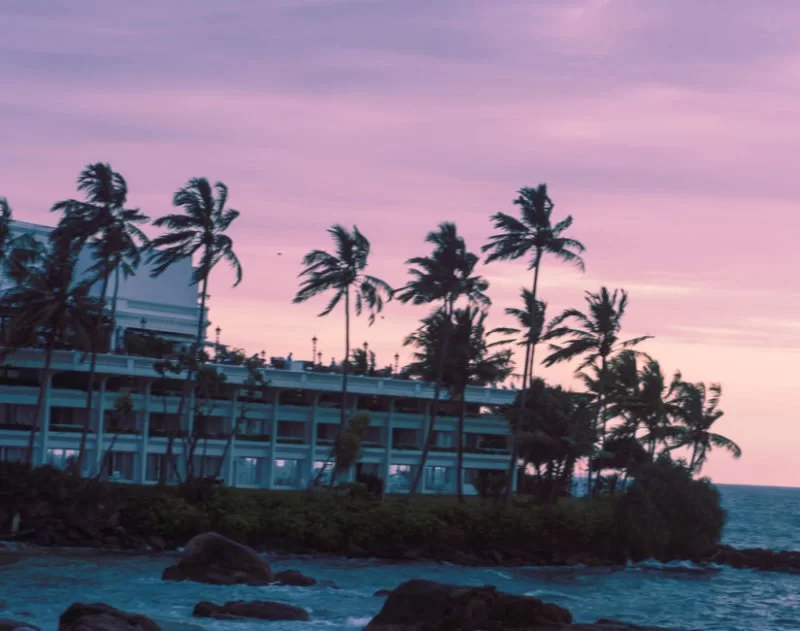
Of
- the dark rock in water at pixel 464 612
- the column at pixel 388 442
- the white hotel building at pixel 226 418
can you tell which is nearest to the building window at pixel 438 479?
the white hotel building at pixel 226 418

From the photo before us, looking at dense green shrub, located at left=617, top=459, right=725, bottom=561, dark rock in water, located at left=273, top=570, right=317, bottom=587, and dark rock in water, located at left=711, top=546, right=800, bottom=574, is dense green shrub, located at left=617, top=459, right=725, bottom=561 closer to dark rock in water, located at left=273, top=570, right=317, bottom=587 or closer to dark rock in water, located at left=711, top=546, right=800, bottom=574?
dark rock in water, located at left=711, top=546, right=800, bottom=574

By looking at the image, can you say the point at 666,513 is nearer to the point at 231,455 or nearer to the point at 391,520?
the point at 391,520

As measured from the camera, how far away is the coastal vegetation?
6644 cm

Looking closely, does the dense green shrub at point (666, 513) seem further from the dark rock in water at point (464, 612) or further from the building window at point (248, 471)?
the dark rock in water at point (464, 612)

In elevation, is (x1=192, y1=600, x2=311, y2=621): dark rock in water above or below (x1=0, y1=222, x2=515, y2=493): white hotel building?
below

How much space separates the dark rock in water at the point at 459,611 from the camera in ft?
115

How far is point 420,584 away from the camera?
3766cm

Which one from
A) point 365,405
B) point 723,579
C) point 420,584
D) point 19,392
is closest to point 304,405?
point 365,405

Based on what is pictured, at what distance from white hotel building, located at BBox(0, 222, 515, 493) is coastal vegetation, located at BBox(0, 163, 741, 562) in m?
2.10

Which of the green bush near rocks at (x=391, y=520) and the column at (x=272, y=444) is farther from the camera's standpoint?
the column at (x=272, y=444)

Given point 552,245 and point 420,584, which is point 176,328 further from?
point 420,584

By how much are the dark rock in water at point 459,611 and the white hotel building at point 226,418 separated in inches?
1396

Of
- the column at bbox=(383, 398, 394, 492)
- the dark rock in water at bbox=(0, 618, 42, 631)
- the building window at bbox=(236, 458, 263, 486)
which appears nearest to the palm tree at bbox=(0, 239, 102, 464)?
the building window at bbox=(236, 458, 263, 486)

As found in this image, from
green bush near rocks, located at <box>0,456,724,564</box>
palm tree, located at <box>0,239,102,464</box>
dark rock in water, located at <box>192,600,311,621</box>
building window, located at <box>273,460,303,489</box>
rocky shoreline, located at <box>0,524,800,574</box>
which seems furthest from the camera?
building window, located at <box>273,460,303,489</box>
